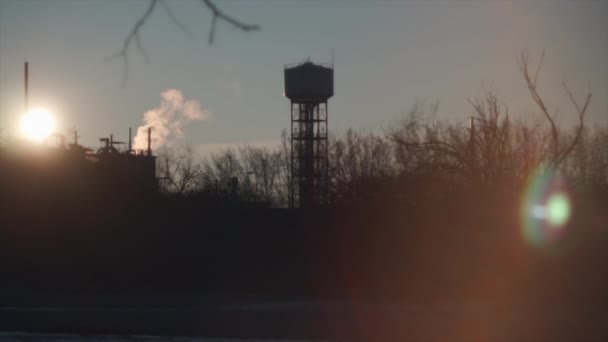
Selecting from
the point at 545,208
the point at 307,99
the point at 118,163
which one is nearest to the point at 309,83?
the point at 307,99

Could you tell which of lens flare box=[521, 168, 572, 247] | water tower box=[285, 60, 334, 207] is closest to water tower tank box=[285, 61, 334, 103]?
water tower box=[285, 60, 334, 207]

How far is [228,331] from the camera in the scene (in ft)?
53.4

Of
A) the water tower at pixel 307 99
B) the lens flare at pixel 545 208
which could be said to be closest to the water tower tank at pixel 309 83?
the water tower at pixel 307 99

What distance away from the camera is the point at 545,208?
25859 mm

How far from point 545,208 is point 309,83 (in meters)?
35.0

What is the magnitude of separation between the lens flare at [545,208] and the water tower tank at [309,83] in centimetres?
3031

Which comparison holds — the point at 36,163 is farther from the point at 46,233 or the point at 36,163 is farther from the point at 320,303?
the point at 320,303

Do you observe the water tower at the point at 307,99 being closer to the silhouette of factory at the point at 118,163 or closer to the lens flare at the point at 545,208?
the silhouette of factory at the point at 118,163

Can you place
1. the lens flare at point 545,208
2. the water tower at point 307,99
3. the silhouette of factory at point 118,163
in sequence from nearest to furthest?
1. the lens flare at point 545,208
2. the silhouette of factory at point 118,163
3. the water tower at point 307,99

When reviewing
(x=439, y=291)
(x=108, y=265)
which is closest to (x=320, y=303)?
(x=439, y=291)

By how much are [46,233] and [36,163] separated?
6033 millimetres

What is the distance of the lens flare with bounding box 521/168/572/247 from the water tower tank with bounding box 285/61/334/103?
30313 mm

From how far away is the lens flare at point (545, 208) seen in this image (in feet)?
78.1

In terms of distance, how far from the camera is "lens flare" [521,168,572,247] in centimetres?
2381
